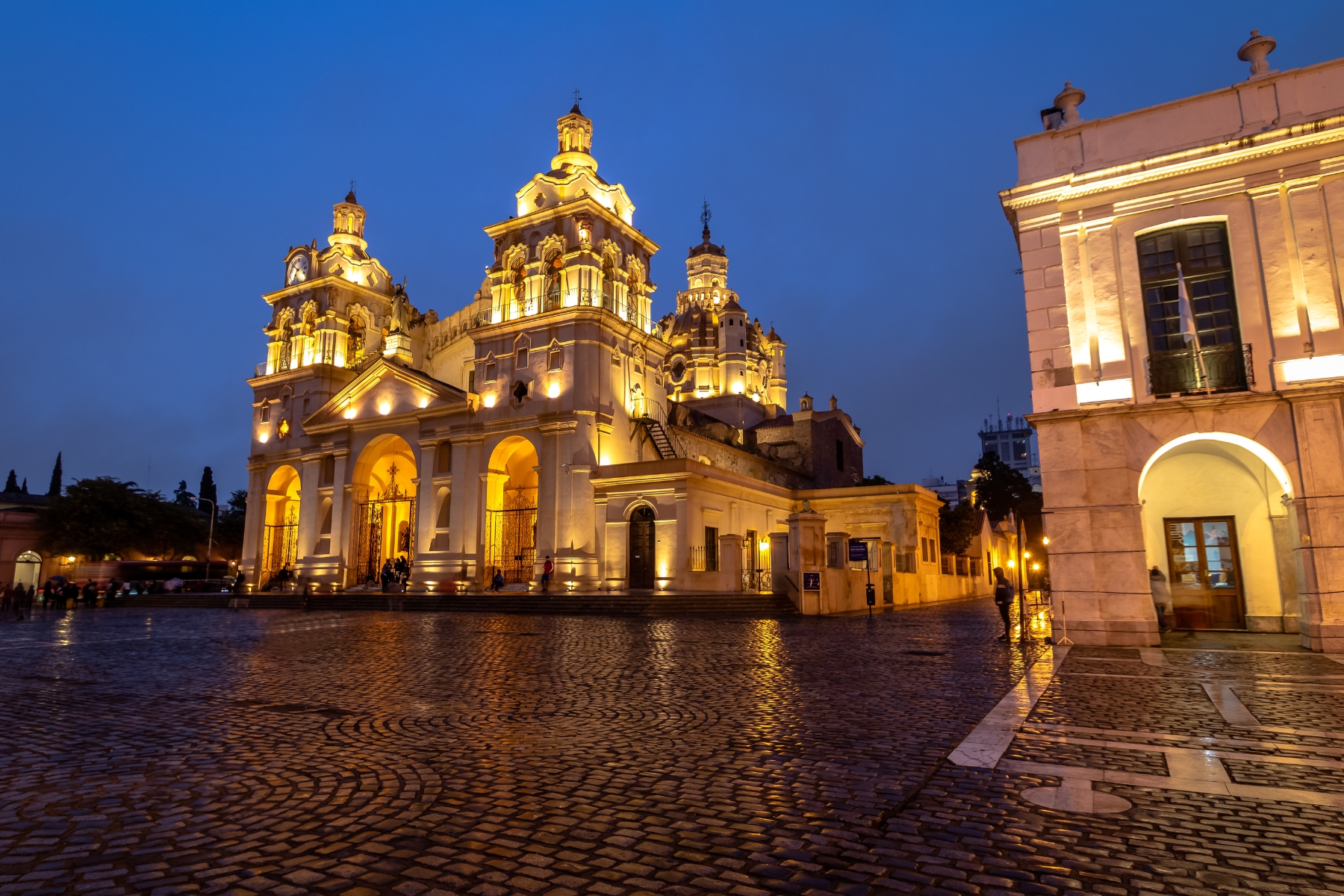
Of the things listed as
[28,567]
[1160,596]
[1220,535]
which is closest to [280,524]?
[28,567]

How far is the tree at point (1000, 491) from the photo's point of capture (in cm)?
6806

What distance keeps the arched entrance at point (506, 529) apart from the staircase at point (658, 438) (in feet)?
17.4

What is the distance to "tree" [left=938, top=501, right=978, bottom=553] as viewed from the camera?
5059 centimetres

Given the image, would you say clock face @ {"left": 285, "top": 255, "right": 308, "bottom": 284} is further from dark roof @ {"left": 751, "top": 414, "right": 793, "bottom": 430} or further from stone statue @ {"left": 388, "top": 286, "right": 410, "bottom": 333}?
dark roof @ {"left": 751, "top": 414, "right": 793, "bottom": 430}

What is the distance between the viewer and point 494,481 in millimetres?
34875

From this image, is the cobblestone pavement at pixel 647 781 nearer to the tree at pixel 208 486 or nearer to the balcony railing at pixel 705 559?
the balcony railing at pixel 705 559

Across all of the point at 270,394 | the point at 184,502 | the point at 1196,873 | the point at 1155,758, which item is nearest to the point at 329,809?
the point at 1196,873

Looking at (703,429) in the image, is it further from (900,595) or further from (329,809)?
(329,809)

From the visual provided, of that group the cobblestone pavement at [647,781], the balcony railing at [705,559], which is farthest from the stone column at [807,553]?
the cobblestone pavement at [647,781]

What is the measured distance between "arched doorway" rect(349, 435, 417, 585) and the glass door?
98.5 feet

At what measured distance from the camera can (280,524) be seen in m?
43.2

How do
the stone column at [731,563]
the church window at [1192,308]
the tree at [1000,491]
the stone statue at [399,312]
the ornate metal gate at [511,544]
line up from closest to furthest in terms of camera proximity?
the church window at [1192,308] < the stone column at [731,563] < the ornate metal gate at [511,544] < the stone statue at [399,312] < the tree at [1000,491]

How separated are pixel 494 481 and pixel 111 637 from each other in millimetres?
18674

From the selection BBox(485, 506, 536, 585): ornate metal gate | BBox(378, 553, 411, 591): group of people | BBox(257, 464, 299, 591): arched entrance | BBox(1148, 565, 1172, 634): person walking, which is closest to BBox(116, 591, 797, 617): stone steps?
BBox(378, 553, 411, 591): group of people
